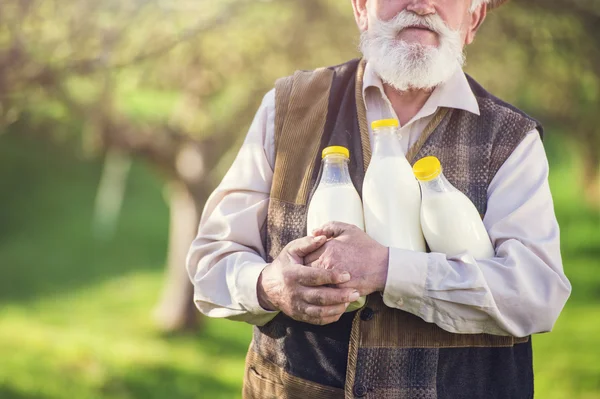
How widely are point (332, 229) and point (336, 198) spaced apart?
0.34ft

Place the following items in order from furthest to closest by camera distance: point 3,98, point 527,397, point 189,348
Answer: point 189,348 < point 3,98 < point 527,397

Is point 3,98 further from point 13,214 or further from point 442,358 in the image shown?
point 13,214

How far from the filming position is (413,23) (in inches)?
78.9

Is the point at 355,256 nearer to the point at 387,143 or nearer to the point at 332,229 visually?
the point at 332,229

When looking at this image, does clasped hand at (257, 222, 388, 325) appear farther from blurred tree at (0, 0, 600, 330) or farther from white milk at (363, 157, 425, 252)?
blurred tree at (0, 0, 600, 330)

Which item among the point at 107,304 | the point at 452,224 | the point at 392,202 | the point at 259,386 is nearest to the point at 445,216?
the point at 452,224

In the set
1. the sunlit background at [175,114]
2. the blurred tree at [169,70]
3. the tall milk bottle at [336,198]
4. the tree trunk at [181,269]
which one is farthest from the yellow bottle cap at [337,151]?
the tree trunk at [181,269]

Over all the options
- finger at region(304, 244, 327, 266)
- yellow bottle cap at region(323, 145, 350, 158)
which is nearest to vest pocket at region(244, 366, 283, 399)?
finger at region(304, 244, 327, 266)

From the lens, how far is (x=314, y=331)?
195 cm

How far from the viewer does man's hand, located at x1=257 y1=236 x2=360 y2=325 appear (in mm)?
1687

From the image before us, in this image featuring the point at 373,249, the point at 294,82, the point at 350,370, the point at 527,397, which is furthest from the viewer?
the point at 294,82

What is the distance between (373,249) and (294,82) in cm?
63

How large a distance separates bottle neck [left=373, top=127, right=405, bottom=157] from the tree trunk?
4.73m

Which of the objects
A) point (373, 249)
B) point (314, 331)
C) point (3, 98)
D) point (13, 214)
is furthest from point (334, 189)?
point (13, 214)
